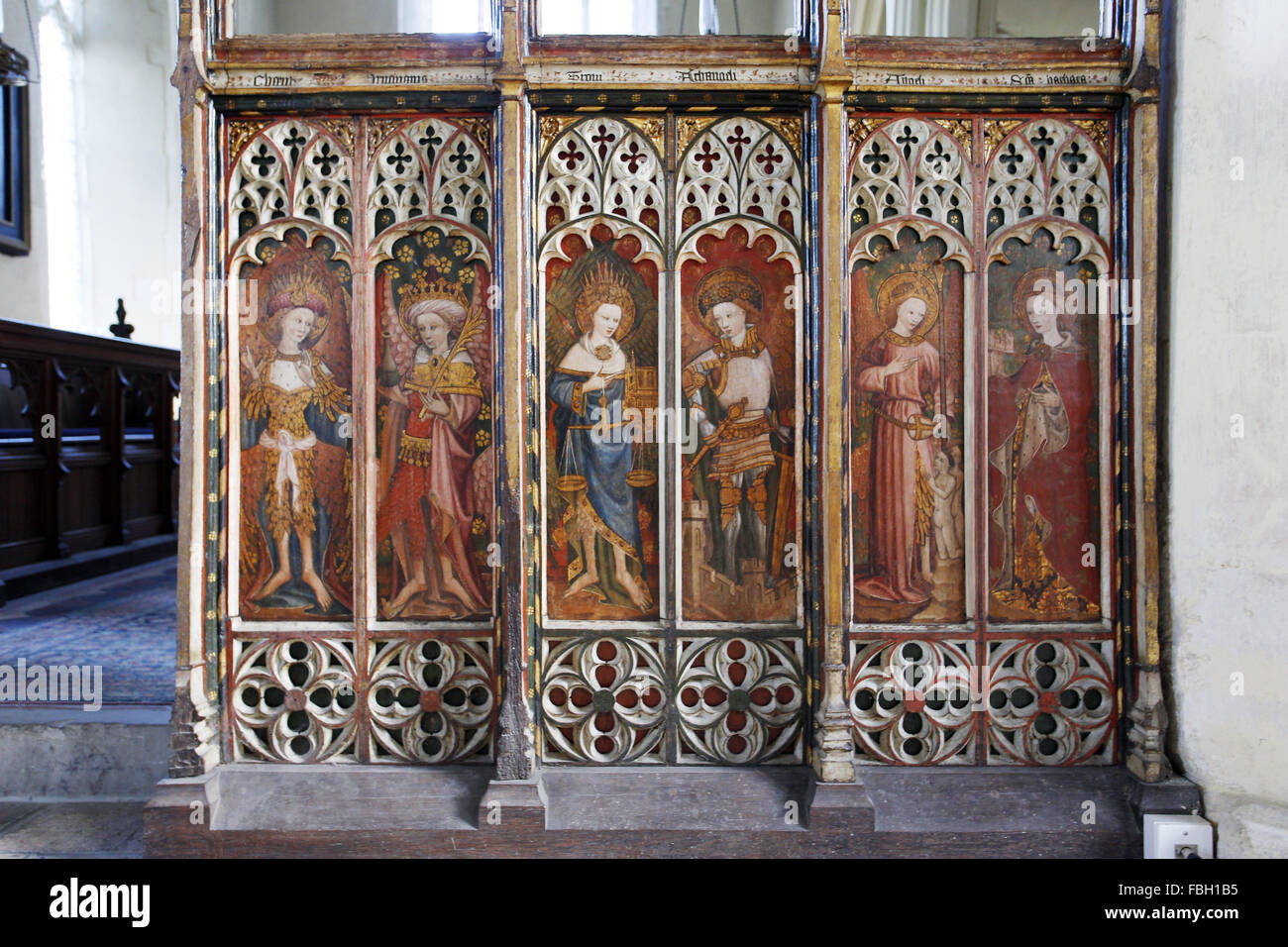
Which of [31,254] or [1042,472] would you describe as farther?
[31,254]

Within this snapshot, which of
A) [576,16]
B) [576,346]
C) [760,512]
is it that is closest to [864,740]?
[760,512]

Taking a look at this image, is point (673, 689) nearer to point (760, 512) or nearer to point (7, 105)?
point (760, 512)

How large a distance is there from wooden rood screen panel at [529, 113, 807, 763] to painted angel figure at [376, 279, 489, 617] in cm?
33

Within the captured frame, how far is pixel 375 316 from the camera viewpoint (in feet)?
12.0

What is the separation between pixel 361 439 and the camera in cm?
A: 364

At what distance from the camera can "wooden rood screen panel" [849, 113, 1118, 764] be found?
3.62 meters

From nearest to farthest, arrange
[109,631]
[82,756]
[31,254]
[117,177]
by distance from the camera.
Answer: [82,756]
[109,631]
[31,254]
[117,177]

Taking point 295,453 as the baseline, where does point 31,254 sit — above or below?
above

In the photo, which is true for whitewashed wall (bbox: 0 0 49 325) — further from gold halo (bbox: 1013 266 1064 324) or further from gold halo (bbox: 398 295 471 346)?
gold halo (bbox: 1013 266 1064 324)

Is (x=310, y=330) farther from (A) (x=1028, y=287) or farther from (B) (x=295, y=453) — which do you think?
(A) (x=1028, y=287)

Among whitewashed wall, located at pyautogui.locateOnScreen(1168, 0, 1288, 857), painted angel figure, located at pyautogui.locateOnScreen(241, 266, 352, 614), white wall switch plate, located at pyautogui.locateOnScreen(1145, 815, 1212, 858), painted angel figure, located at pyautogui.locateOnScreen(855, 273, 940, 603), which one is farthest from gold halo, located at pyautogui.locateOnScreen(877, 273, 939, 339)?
painted angel figure, located at pyautogui.locateOnScreen(241, 266, 352, 614)

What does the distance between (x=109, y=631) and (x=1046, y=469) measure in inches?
224

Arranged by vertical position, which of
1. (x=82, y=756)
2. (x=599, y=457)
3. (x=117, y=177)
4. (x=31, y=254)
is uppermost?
(x=117, y=177)

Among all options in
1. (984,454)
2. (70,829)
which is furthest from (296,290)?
(984,454)
